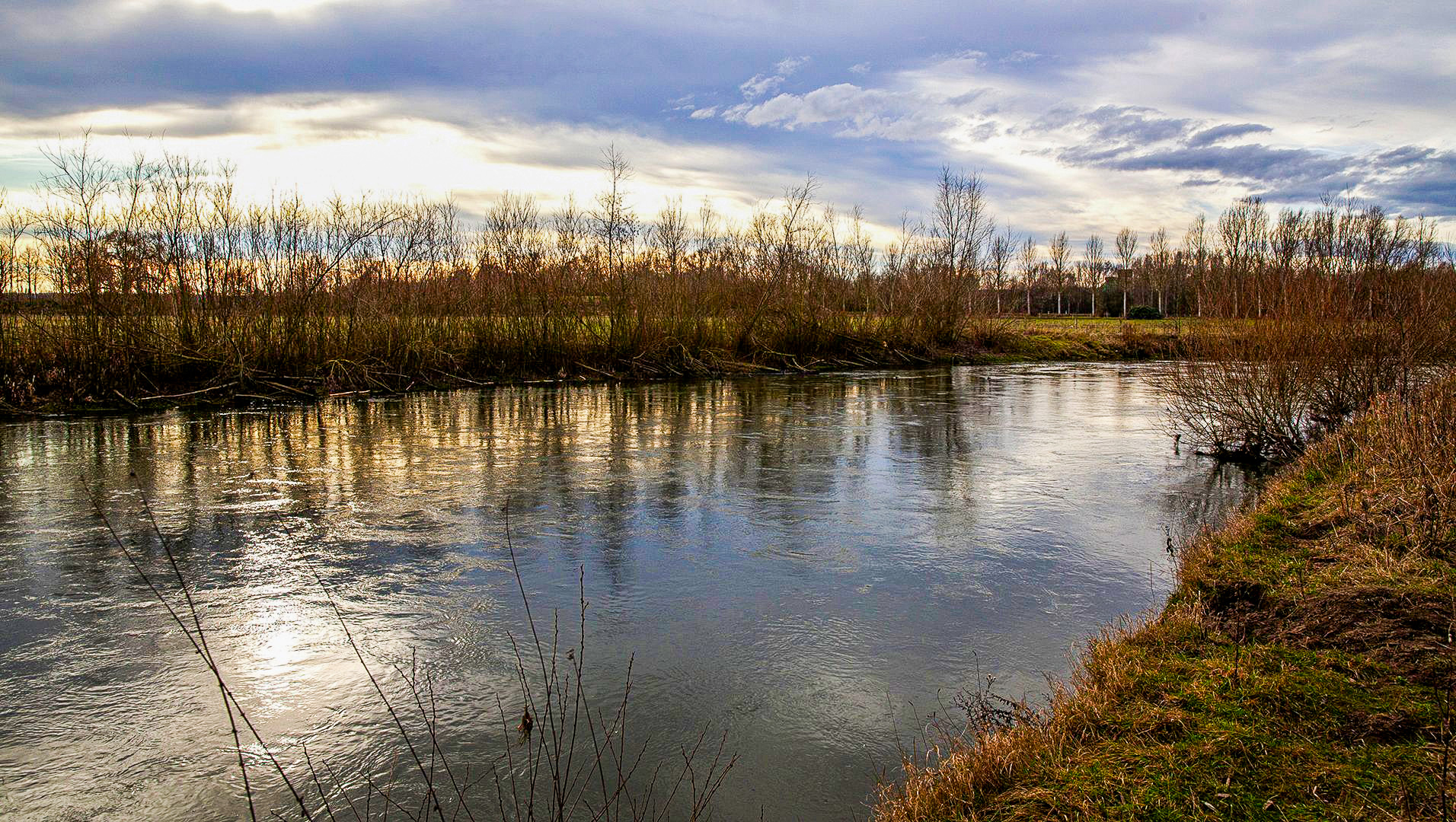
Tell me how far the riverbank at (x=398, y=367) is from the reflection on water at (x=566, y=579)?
180cm

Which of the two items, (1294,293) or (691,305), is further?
(691,305)

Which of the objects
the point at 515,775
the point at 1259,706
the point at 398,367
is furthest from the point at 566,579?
the point at 398,367

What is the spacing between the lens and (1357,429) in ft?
34.4

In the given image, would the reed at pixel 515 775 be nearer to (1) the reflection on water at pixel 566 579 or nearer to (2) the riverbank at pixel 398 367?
(1) the reflection on water at pixel 566 579

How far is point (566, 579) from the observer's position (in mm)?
7020

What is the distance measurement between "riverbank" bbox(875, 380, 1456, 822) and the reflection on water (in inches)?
20.2

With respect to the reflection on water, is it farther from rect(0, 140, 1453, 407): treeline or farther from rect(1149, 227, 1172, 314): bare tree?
rect(1149, 227, 1172, 314): bare tree

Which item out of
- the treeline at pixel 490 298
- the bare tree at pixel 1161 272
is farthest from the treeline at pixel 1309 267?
the bare tree at pixel 1161 272

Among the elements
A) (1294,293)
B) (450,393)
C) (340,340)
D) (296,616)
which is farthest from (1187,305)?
(340,340)

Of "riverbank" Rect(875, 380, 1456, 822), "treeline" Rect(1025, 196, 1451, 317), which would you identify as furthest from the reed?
"treeline" Rect(1025, 196, 1451, 317)

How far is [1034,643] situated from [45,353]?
17343 mm

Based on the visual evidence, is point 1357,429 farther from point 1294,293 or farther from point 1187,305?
point 1187,305

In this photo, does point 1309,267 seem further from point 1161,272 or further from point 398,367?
point 1161,272

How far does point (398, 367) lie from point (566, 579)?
603 inches
